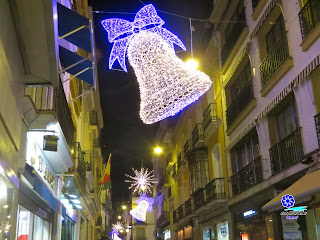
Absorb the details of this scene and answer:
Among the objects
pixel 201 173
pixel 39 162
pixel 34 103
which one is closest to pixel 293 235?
pixel 39 162

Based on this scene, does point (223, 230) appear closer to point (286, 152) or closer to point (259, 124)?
point (259, 124)

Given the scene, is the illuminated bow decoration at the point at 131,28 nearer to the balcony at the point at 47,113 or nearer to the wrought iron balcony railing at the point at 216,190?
the balcony at the point at 47,113

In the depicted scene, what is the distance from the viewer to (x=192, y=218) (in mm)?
25281

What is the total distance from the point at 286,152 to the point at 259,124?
2194 millimetres

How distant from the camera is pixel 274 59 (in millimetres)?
12789

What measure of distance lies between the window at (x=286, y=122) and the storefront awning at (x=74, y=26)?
701 cm

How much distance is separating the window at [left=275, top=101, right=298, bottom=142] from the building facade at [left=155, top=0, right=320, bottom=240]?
3cm

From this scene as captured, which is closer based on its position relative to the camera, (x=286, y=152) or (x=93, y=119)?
(x=286, y=152)

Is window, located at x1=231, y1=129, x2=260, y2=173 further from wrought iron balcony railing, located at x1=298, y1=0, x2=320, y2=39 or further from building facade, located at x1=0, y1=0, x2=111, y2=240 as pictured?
building facade, located at x1=0, y1=0, x2=111, y2=240

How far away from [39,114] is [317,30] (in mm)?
7055

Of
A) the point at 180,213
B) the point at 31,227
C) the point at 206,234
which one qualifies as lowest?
the point at 31,227

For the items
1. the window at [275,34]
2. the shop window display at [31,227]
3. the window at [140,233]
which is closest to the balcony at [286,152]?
the window at [275,34]

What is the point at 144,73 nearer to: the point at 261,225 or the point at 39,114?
the point at 39,114

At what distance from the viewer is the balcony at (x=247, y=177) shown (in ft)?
45.9
